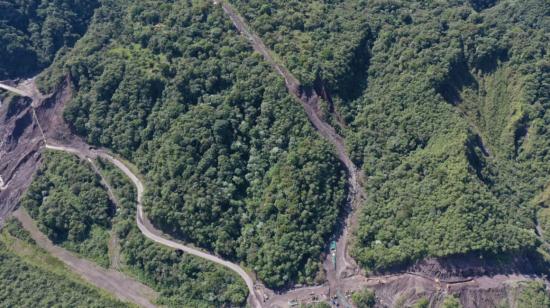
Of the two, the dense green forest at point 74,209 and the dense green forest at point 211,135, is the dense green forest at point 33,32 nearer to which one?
the dense green forest at point 211,135

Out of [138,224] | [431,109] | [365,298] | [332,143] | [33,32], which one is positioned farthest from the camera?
[33,32]

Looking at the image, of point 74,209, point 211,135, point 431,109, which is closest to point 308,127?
point 211,135

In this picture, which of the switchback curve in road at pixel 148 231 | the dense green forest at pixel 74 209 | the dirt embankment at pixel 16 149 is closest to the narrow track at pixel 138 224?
the switchback curve in road at pixel 148 231

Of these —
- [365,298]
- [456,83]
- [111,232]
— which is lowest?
[365,298]

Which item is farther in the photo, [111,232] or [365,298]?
[111,232]

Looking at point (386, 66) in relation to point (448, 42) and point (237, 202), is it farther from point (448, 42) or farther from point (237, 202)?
point (237, 202)

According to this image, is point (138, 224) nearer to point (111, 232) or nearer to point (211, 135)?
point (111, 232)

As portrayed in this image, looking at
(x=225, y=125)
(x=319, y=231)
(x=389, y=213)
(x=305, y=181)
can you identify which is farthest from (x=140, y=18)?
(x=389, y=213)
